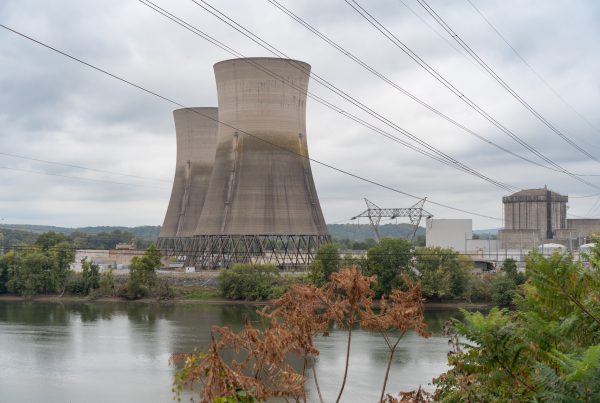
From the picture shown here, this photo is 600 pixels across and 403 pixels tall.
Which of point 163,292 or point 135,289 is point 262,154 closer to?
point 163,292

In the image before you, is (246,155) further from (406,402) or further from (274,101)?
(406,402)

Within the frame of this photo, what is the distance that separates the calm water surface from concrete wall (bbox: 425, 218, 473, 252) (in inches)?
549

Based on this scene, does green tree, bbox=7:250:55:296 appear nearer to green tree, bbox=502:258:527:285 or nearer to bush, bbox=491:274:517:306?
bush, bbox=491:274:517:306

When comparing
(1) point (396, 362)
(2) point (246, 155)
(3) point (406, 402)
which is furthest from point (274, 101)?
(3) point (406, 402)

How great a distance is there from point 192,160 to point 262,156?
8566 millimetres

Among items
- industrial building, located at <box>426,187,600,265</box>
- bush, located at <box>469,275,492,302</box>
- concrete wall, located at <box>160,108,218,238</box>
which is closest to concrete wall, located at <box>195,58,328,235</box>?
bush, located at <box>469,275,492,302</box>

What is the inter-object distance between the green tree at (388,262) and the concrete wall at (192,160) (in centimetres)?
1018

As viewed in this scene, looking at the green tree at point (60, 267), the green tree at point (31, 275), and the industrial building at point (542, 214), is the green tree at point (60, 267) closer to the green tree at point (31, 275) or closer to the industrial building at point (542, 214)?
the green tree at point (31, 275)

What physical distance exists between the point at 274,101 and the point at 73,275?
1271cm

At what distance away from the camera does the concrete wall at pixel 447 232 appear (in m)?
37.9

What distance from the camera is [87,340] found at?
58.3 ft

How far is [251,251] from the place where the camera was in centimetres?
3020

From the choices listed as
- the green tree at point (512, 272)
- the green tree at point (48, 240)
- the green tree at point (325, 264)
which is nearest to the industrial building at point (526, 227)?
the green tree at point (512, 272)

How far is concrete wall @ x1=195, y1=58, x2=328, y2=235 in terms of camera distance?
78.8 feet
